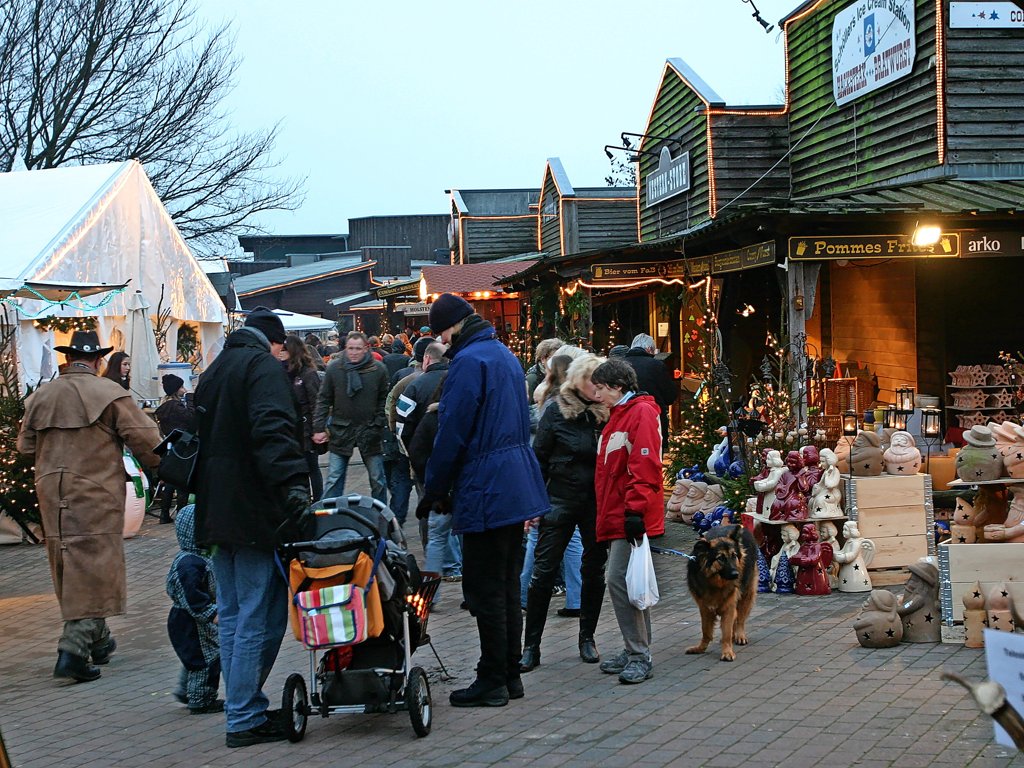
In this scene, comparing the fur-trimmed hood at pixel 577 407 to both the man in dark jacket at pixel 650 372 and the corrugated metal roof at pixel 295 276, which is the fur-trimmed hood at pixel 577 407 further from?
the corrugated metal roof at pixel 295 276

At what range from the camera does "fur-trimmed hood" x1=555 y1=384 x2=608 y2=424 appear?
671cm

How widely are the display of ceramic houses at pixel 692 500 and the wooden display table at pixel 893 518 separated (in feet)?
8.85

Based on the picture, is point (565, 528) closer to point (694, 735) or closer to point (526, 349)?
point (694, 735)

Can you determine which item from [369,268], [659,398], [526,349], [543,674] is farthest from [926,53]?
[369,268]

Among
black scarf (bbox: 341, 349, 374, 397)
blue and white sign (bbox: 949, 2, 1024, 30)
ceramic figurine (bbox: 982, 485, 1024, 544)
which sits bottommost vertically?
ceramic figurine (bbox: 982, 485, 1024, 544)

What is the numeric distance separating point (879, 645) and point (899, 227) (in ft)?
18.4

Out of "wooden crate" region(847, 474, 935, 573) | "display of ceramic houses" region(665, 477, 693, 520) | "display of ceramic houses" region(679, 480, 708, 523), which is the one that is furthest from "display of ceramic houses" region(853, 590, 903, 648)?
"display of ceramic houses" region(665, 477, 693, 520)

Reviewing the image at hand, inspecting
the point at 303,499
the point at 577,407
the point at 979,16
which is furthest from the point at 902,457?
the point at 979,16

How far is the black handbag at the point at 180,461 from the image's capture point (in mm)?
5586

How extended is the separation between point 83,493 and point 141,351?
37.0 ft

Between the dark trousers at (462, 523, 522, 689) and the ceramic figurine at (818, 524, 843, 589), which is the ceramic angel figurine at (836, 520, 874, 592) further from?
the dark trousers at (462, 523, 522, 689)

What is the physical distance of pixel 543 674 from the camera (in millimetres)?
6508

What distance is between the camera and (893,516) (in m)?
8.34

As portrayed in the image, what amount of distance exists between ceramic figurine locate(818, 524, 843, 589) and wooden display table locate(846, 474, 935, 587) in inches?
8.4
